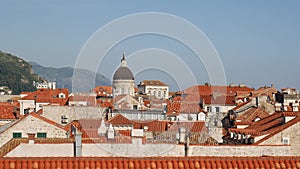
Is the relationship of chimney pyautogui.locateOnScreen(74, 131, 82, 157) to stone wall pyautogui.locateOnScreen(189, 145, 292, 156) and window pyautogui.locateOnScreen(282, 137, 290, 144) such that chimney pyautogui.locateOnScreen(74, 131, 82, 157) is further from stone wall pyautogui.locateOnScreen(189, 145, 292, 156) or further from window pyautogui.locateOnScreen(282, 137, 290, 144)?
window pyautogui.locateOnScreen(282, 137, 290, 144)

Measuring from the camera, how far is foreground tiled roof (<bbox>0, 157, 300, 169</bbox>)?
45.0ft

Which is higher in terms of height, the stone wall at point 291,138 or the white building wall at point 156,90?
the white building wall at point 156,90

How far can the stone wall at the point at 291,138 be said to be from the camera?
3444cm

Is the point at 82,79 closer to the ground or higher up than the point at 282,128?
higher up

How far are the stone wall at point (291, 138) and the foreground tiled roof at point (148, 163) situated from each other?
2026cm

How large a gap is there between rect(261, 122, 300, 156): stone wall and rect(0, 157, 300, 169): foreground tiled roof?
66.5 feet

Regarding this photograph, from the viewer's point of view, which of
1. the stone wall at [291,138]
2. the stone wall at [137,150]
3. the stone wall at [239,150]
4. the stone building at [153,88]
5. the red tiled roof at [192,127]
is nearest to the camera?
the stone wall at [137,150]

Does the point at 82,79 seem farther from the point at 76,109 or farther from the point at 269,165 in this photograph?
the point at 269,165

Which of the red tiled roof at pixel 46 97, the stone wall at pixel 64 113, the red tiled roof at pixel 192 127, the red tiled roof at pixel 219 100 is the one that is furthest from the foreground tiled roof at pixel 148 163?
the red tiled roof at pixel 46 97

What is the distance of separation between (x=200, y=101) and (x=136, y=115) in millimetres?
27480

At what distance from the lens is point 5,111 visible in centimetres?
6900

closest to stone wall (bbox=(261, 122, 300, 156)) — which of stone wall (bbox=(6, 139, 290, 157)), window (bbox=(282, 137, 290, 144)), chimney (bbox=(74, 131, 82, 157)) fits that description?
window (bbox=(282, 137, 290, 144))

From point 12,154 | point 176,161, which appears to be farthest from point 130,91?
point 176,161

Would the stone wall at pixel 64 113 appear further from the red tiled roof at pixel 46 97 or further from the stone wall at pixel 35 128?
the red tiled roof at pixel 46 97
